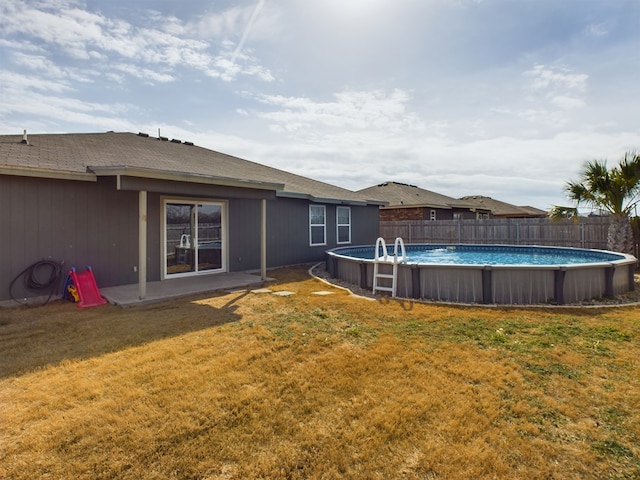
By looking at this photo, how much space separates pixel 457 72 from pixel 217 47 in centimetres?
662

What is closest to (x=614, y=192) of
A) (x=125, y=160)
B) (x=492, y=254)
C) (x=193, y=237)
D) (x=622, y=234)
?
(x=622, y=234)

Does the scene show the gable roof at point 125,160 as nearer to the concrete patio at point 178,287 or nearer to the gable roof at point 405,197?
the concrete patio at point 178,287

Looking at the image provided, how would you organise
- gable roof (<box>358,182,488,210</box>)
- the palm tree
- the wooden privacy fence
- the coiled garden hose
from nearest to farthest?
the coiled garden hose, the palm tree, the wooden privacy fence, gable roof (<box>358,182,488,210</box>)

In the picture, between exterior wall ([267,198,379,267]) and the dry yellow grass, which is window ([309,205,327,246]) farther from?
the dry yellow grass

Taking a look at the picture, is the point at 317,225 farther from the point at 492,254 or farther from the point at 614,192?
the point at 614,192

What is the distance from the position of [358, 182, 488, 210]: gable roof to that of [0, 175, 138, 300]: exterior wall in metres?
15.1

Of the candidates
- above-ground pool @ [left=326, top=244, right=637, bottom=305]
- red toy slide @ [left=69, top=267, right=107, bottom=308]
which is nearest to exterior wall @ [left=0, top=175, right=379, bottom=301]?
red toy slide @ [left=69, top=267, right=107, bottom=308]

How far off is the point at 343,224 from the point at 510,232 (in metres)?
8.36

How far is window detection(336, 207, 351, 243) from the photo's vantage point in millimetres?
13711

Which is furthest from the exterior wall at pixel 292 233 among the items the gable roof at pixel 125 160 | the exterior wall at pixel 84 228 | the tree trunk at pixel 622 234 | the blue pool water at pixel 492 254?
the tree trunk at pixel 622 234

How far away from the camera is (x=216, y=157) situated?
13.0m

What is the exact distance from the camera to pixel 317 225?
1286 cm

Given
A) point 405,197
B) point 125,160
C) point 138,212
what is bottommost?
point 138,212

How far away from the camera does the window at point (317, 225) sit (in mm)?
12602
